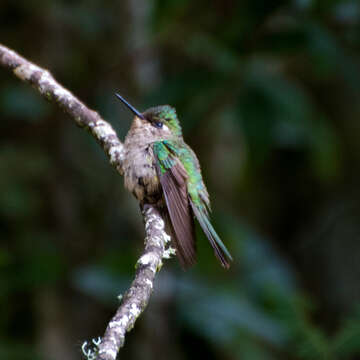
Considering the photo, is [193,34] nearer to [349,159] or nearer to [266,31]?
[266,31]

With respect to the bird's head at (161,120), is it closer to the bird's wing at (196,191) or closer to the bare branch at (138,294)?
the bird's wing at (196,191)

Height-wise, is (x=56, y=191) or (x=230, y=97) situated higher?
(x=230, y=97)

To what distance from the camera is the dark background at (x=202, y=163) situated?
518cm

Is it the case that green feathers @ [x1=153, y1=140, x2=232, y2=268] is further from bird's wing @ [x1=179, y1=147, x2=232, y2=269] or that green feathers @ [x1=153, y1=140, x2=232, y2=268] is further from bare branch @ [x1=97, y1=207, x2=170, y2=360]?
bare branch @ [x1=97, y1=207, x2=170, y2=360]

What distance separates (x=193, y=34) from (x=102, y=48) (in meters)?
1.13

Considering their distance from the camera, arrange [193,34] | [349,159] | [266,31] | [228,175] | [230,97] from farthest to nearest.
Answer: [349,159]
[228,175]
[193,34]
[230,97]
[266,31]

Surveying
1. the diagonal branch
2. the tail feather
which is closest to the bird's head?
the diagonal branch

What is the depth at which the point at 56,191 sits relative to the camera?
638 cm

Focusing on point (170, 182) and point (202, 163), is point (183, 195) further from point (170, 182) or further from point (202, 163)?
point (202, 163)

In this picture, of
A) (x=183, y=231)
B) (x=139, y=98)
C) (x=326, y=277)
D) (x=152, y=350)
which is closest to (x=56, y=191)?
(x=139, y=98)

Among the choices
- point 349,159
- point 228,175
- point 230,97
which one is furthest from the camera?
point 349,159

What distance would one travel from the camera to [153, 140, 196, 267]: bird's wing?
3.31 metres

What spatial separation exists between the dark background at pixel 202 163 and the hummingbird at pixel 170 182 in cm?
112

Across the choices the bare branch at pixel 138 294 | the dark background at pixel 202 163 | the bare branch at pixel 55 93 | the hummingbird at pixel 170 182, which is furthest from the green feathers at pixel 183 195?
the dark background at pixel 202 163
